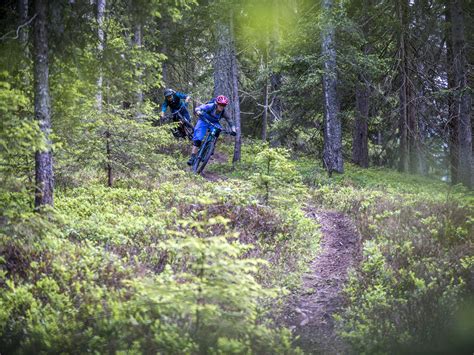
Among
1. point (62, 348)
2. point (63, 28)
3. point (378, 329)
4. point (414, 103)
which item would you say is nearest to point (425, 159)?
point (414, 103)

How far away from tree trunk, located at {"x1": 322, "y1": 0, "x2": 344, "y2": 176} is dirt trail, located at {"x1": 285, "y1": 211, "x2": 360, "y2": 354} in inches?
272

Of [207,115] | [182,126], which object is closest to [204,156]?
[207,115]

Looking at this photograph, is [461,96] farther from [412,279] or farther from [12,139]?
[12,139]

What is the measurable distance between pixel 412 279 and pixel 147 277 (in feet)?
12.4

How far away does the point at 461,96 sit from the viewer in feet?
45.2

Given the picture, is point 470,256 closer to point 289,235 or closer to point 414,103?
point 289,235

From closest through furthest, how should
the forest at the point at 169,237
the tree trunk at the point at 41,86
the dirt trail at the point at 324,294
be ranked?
the forest at the point at 169,237
the dirt trail at the point at 324,294
the tree trunk at the point at 41,86

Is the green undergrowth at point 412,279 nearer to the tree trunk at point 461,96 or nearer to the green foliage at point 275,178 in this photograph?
the green foliage at point 275,178

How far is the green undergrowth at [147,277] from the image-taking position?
4.23 meters

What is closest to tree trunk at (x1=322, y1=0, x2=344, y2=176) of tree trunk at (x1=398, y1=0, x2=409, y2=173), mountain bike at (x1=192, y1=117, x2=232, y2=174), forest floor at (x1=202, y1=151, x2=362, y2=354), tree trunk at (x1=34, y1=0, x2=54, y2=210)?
tree trunk at (x1=398, y1=0, x2=409, y2=173)

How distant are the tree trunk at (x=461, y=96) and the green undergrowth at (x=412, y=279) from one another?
16.7ft

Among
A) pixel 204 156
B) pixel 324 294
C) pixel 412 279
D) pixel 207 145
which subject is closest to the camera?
pixel 412 279

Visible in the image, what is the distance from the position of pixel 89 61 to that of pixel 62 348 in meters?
4.78

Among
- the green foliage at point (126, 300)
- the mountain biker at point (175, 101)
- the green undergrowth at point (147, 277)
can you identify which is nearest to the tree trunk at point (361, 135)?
the mountain biker at point (175, 101)
